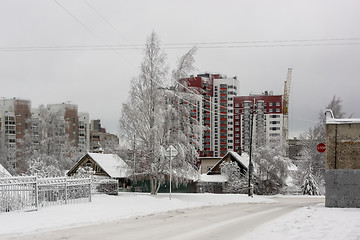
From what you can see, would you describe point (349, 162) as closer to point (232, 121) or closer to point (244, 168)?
point (244, 168)

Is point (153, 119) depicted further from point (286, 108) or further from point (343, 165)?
point (286, 108)

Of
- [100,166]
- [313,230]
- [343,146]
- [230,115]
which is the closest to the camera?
[313,230]

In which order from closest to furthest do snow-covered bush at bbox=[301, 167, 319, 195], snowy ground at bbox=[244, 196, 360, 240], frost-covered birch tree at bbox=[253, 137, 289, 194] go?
snowy ground at bbox=[244, 196, 360, 240]
snow-covered bush at bbox=[301, 167, 319, 195]
frost-covered birch tree at bbox=[253, 137, 289, 194]

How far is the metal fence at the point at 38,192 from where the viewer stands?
17078 mm

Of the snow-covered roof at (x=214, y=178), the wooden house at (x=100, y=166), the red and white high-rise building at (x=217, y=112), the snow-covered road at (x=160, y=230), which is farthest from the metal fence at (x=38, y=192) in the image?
the red and white high-rise building at (x=217, y=112)

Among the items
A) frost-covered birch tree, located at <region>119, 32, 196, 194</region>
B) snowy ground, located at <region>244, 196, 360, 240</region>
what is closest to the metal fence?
snowy ground, located at <region>244, 196, 360, 240</region>

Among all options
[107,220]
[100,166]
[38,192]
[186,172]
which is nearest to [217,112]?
[100,166]

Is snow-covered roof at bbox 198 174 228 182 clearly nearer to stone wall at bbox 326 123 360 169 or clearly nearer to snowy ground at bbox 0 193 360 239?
stone wall at bbox 326 123 360 169

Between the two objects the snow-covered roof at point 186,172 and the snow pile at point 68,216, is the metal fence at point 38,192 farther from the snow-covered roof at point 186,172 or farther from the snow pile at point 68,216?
the snow-covered roof at point 186,172

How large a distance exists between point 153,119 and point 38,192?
623 inches

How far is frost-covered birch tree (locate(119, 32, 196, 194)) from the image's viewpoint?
3369 centimetres

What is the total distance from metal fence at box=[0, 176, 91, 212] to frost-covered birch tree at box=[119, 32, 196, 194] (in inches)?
446

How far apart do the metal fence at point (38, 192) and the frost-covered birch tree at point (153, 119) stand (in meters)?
11.3

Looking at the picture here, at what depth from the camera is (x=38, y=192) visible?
19078mm
